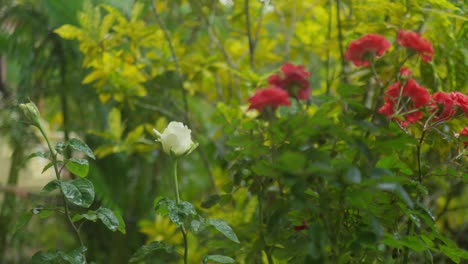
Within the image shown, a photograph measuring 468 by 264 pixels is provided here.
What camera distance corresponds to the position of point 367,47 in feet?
3.03

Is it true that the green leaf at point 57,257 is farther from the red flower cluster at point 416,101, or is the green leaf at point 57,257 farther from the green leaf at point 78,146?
the red flower cluster at point 416,101

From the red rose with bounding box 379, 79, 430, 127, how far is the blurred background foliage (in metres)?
0.07

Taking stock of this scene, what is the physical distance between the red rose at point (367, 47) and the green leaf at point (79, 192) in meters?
0.45

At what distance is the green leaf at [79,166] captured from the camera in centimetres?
99

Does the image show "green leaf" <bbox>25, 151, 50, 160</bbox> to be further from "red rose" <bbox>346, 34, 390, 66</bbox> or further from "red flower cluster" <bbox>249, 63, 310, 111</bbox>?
"red rose" <bbox>346, 34, 390, 66</bbox>

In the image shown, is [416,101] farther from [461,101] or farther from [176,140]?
[176,140]

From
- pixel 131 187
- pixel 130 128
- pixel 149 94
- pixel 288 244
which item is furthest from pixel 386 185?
pixel 131 187

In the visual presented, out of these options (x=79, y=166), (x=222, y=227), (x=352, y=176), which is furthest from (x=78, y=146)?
(x=352, y=176)

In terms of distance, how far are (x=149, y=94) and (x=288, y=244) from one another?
1.19 metres

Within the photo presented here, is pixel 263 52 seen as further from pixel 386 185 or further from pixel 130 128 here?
pixel 386 185

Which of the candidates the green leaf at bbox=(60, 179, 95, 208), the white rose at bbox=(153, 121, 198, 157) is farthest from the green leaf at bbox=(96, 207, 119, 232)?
the white rose at bbox=(153, 121, 198, 157)

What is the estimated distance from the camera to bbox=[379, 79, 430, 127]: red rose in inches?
37.3

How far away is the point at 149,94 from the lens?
2.08 m

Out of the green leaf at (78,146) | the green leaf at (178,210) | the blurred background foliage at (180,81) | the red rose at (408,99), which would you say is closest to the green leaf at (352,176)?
the blurred background foliage at (180,81)
